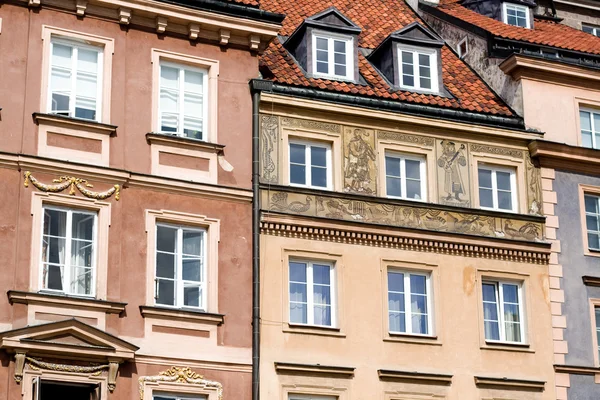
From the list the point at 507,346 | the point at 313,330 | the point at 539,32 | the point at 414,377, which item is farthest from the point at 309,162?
the point at 539,32

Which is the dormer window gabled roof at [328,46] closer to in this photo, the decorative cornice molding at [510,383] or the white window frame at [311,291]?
the white window frame at [311,291]

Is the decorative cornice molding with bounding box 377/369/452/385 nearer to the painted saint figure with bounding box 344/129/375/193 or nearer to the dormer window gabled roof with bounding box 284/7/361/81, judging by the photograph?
the painted saint figure with bounding box 344/129/375/193

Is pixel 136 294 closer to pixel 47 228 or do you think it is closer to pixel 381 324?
pixel 47 228

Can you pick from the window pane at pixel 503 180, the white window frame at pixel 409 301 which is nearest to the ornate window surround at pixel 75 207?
the white window frame at pixel 409 301

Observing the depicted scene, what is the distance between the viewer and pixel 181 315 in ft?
93.7

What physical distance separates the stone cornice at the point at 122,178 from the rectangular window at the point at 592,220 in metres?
9.56

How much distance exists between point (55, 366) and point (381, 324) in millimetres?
8053

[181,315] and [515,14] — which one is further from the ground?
[515,14]

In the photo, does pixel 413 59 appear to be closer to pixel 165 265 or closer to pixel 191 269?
pixel 191 269

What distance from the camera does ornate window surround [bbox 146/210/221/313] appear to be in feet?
94.2

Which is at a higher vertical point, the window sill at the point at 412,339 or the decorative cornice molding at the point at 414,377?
the window sill at the point at 412,339

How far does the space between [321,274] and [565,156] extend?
7.81 m

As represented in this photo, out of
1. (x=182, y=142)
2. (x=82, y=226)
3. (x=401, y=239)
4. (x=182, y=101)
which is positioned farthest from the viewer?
(x=401, y=239)

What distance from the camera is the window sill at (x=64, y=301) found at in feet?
88.3
